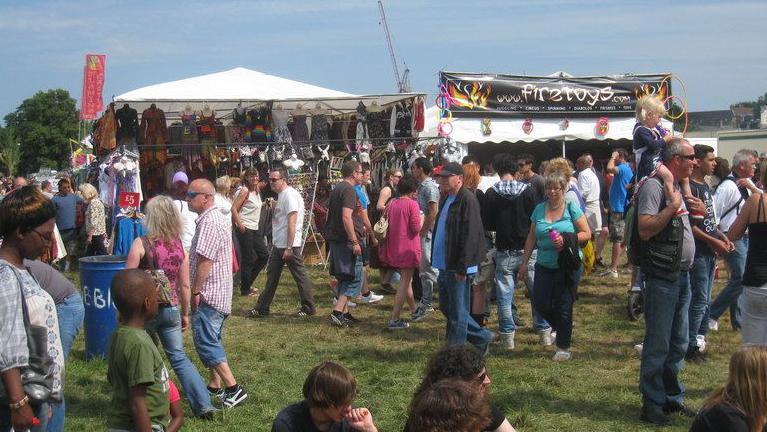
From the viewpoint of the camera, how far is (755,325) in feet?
16.4

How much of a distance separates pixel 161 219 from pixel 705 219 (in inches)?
173

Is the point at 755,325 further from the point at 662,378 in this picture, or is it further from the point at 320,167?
the point at 320,167

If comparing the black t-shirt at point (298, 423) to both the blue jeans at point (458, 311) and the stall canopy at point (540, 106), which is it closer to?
the blue jeans at point (458, 311)

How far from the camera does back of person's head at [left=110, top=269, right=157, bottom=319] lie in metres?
3.64

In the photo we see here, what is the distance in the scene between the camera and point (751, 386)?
10.5 feet

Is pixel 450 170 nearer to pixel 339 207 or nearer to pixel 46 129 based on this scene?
pixel 339 207

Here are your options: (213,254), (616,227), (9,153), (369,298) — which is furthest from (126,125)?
(9,153)

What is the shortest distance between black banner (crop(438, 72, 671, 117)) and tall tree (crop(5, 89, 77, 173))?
6664 cm

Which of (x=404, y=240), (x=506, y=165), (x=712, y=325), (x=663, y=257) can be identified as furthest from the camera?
(x=404, y=240)

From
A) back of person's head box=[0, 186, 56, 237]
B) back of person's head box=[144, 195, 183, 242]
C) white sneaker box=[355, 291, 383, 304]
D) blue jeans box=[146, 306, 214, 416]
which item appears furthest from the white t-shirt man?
back of person's head box=[0, 186, 56, 237]

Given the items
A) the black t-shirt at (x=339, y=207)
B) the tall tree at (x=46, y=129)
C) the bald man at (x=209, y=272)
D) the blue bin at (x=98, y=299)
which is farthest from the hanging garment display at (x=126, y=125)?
the tall tree at (x=46, y=129)

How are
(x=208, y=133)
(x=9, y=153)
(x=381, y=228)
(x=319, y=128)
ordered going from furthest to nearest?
(x=9, y=153)
(x=319, y=128)
(x=208, y=133)
(x=381, y=228)

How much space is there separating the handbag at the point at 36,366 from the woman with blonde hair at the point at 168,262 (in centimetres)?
213

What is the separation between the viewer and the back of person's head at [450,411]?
2.52 metres
